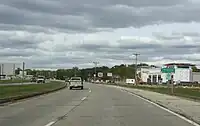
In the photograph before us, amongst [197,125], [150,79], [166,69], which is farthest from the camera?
[150,79]

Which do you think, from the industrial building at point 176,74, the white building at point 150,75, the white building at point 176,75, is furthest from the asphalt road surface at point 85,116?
the white building at point 150,75

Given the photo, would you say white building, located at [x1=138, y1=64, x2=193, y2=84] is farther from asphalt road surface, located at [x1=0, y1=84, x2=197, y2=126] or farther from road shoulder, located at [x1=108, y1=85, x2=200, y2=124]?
asphalt road surface, located at [x1=0, y1=84, x2=197, y2=126]

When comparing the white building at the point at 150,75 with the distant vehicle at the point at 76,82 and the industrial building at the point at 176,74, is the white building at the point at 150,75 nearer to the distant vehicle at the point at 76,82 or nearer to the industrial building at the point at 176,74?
the industrial building at the point at 176,74

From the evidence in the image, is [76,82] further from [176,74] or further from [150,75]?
[150,75]

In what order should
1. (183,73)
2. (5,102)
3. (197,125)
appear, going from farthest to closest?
(183,73), (5,102), (197,125)

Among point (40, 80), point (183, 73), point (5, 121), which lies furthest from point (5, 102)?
point (183, 73)

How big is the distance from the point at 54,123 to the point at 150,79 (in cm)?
16304

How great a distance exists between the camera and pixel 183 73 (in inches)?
5861

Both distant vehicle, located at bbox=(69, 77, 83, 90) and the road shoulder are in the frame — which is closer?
the road shoulder

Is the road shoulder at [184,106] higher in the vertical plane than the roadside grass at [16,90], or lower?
lower

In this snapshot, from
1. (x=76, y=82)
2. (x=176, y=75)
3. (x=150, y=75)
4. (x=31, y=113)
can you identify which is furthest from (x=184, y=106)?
(x=150, y=75)

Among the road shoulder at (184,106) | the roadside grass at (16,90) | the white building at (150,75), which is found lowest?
the road shoulder at (184,106)

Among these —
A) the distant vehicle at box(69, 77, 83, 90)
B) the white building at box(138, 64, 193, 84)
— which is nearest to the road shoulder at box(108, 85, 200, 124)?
the distant vehicle at box(69, 77, 83, 90)

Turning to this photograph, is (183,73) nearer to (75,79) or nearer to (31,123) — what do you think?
(75,79)
